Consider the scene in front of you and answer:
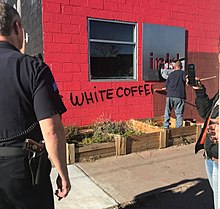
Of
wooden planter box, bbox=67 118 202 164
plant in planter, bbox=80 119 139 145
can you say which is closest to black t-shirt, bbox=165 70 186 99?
wooden planter box, bbox=67 118 202 164

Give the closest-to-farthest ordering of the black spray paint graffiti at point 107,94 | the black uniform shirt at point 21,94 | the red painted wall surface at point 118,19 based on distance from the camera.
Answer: the black uniform shirt at point 21,94, the red painted wall surface at point 118,19, the black spray paint graffiti at point 107,94

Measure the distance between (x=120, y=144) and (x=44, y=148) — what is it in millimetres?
3487

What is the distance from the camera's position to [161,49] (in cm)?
737

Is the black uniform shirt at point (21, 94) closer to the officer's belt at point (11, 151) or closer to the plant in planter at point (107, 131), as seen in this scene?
the officer's belt at point (11, 151)

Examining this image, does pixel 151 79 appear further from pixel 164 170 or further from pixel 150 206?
pixel 150 206

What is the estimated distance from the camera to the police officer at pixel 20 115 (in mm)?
1859

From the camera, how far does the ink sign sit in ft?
23.5

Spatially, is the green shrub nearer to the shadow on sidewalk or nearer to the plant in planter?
the plant in planter

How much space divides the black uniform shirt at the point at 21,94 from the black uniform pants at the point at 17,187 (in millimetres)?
154

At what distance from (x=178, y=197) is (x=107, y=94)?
11.3ft

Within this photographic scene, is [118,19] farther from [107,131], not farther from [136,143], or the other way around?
[136,143]

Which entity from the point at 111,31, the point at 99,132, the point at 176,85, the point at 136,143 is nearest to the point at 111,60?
the point at 111,31

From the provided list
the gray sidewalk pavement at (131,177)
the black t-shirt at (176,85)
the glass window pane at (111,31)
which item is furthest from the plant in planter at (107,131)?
the glass window pane at (111,31)

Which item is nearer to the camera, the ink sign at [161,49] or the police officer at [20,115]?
the police officer at [20,115]
